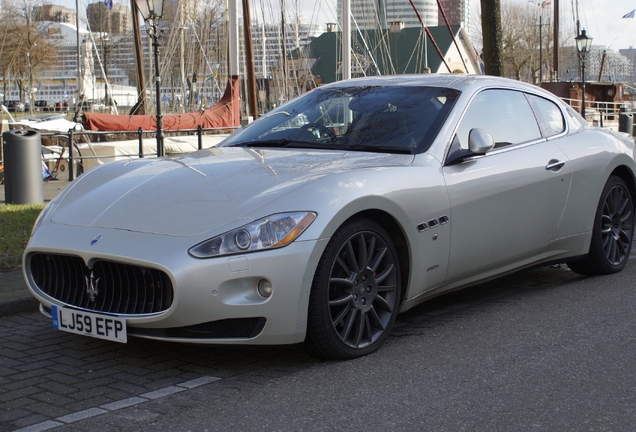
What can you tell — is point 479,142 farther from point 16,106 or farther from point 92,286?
point 16,106

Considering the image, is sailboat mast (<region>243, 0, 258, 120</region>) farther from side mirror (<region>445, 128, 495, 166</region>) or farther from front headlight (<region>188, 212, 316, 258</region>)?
front headlight (<region>188, 212, 316, 258</region>)

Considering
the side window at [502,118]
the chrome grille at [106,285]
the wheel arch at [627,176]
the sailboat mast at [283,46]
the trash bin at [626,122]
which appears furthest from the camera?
the trash bin at [626,122]

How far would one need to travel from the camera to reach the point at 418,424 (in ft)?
11.0

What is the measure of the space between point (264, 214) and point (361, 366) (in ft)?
3.15

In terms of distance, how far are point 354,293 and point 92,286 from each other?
134 cm

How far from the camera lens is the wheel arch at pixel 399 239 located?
173 inches

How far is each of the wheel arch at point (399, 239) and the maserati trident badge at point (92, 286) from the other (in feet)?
4.79

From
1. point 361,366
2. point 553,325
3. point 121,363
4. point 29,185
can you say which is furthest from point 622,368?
point 29,185

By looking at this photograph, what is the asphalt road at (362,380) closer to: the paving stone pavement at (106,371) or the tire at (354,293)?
the paving stone pavement at (106,371)

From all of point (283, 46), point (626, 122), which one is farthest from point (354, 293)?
point (626, 122)

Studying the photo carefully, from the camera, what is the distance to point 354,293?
13.8 ft

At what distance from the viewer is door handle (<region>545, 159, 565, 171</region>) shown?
18.2ft

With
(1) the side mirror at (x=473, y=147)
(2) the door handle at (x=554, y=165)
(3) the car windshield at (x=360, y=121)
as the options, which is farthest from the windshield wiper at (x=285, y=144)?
(2) the door handle at (x=554, y=165)

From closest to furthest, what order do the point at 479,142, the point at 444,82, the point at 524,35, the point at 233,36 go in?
the point at 479,142
the point at 444,82
the point at 233,36
the point at 524,35
